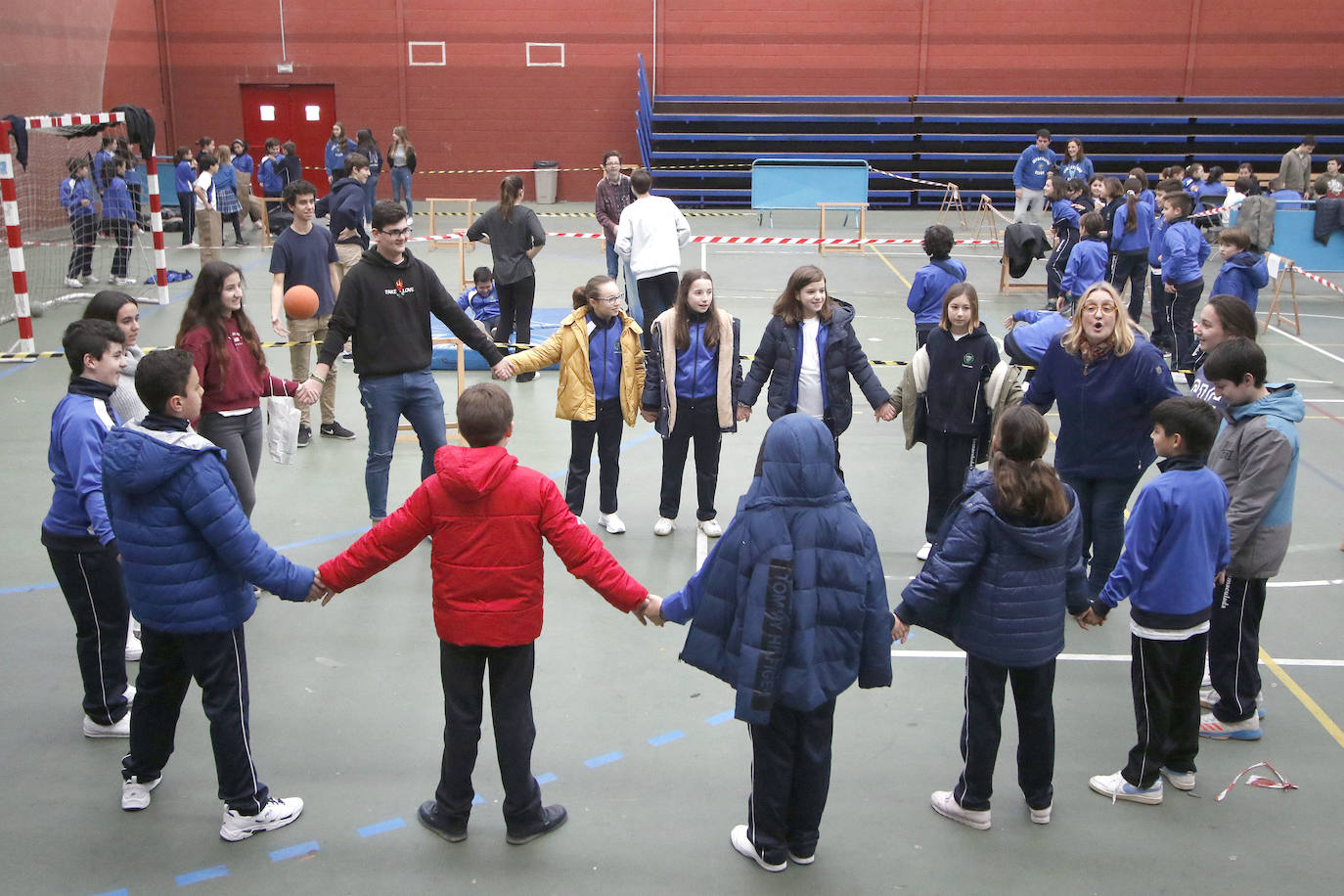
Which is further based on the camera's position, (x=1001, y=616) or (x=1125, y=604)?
(x=1125, y=604)

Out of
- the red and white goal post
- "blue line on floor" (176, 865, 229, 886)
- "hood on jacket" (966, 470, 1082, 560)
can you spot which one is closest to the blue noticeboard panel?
the red and white goal post

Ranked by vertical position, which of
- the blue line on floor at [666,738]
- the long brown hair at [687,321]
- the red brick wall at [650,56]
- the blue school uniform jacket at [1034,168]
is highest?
the red brick wall at [650,56]

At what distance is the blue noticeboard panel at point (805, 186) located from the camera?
21.0 metres

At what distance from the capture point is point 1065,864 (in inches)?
161

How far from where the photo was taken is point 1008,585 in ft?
13.3

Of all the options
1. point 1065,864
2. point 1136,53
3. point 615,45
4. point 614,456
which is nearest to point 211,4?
point 615,45

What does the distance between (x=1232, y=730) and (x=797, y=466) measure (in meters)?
2.64

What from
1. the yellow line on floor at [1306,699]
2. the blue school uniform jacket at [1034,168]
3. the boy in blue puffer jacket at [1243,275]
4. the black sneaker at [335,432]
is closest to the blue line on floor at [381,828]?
the yellow line on floor at [1306,699]

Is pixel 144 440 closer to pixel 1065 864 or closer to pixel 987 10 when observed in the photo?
pixel 1065 864

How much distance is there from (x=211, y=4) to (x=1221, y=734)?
83.6 feet

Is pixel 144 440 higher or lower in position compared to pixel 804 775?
higher

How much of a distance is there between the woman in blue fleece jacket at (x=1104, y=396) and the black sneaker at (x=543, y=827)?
2790mm

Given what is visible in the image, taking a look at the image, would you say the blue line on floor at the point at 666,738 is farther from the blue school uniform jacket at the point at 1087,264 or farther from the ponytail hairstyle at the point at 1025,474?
the blue school uniform jacket at the point at 1087,264

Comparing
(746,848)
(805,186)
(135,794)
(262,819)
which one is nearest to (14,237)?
(135,794)
